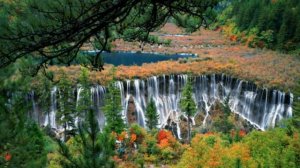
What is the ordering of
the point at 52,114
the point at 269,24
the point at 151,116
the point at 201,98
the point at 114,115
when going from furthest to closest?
the point at 269,24 → the point at 201,98 → the point at 52,114 → the point at 151,116 → the point at 114,115

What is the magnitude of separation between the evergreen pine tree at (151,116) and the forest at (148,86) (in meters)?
0.12

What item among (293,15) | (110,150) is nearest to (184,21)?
(110,150)

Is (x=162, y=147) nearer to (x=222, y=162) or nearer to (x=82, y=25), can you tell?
(x=222, y=162)

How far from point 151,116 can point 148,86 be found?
578 centimetres

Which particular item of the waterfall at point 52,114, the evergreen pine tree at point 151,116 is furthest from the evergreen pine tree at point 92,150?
the waterfall at point 52,114

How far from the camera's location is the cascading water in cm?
3431

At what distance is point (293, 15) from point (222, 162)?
3721 centimetres

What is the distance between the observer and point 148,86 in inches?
1470

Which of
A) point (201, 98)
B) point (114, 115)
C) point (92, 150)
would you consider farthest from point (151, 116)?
point (92, 150)

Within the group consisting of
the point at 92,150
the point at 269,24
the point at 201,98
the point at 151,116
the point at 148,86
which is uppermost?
the point at 269,24

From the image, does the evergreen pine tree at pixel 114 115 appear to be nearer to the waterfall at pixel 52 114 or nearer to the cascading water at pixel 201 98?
the cascading water at pixel 201 98

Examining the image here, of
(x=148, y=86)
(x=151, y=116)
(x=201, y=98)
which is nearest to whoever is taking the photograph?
(x=151, y=116)

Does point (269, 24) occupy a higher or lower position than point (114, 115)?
higher

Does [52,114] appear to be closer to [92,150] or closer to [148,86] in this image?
[148,86]
